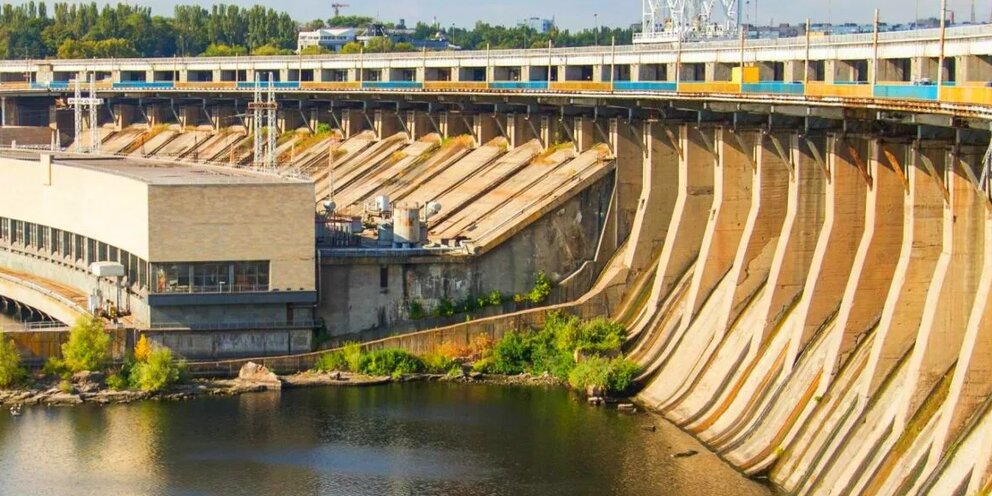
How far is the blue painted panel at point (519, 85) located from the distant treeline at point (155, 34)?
217 ft

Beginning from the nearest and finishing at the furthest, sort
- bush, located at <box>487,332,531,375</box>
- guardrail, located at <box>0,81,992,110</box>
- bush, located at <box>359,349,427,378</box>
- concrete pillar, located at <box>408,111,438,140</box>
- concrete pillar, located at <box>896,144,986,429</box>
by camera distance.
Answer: guardrail, located at <box>0,81,992,110</box>
concrete pillar, located at <box>896,144,986,429</box>
bush, located at <box>359,349,427,378</box>
bush, located at <box>487,332,531,375</box>
concrete pillar, located at <box>408,111,438,140</box>

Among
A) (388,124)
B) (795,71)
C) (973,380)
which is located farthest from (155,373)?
(388,124)

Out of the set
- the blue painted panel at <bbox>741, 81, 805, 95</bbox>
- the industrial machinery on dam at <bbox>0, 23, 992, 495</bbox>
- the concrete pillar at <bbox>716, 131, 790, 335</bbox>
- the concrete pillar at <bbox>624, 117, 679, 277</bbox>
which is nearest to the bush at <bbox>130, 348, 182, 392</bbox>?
the industrial machinery on dam at <bbox>0, 23, 992, 495</bbox>

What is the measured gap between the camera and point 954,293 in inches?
1489

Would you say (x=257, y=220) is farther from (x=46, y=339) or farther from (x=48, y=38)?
(x=48, y=38)

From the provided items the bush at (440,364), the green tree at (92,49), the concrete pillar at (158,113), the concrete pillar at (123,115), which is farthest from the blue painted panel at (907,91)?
the green tree at (92,49)

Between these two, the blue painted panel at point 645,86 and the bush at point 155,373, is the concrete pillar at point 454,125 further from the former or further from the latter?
the bush at point 155,373

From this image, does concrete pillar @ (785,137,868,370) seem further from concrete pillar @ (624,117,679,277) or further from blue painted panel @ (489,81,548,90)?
blue painted panel @ (489,81,548,90)

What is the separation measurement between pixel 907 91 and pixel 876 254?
5.50 metres

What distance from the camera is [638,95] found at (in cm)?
5822

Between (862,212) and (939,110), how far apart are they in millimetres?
9855

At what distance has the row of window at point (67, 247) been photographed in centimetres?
5603

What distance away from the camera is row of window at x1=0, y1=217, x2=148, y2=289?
184ft

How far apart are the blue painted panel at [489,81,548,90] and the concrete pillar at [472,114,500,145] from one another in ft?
4.92
